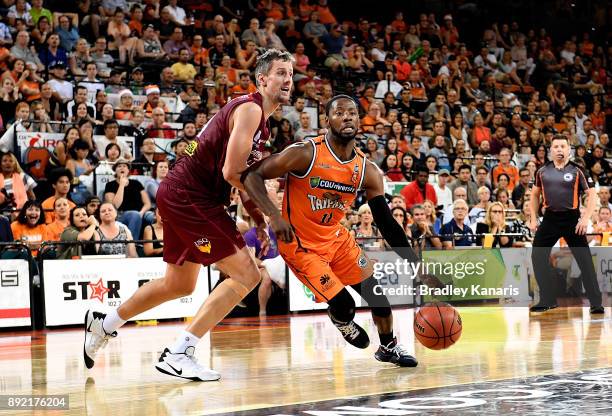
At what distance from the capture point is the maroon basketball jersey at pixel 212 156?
5969mm

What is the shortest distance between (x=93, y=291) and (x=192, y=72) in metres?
6.45

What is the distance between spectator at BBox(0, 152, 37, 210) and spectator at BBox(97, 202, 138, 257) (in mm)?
1158

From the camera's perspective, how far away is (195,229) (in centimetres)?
589

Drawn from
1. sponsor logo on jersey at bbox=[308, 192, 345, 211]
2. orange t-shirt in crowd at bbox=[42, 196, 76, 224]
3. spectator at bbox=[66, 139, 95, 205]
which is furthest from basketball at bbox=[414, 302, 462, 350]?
spectator at bbox=[66, 139, 95, 205]

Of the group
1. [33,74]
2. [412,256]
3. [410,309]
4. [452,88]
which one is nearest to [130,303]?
[412,256]

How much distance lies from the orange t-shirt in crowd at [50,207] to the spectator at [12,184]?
0.20 metres

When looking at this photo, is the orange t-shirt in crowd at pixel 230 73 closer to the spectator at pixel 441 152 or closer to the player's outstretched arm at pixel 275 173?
the spectator at pixel 441 152

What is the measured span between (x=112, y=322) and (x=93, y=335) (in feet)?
0.64

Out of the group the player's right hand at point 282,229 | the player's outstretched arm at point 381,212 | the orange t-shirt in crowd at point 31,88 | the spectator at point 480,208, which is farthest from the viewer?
the spectator at point 480,208

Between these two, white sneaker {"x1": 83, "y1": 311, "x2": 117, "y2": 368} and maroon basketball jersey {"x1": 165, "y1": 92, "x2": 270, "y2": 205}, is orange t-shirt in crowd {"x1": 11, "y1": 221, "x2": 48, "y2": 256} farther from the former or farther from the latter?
maroon basketball jersey {"x1": 165, "y1": 92, "x2": 270, "y2": 205}

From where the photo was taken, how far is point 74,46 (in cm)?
1567

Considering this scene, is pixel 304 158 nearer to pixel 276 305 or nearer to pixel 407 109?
pixel 276 305

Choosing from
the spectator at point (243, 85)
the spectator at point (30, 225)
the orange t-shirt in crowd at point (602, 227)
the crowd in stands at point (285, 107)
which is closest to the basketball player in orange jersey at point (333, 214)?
the crowd in stands at point (285, 107)

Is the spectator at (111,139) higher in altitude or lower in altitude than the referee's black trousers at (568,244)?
higher
